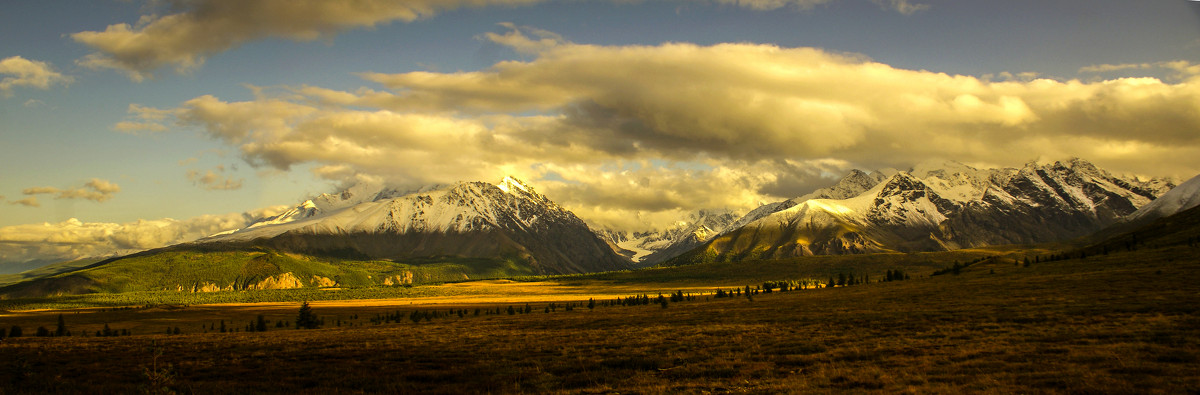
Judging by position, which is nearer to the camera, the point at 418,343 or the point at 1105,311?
the point at 1105,311

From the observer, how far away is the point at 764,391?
75.1 ft

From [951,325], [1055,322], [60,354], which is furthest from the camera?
[60,354]

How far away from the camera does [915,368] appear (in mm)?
26219

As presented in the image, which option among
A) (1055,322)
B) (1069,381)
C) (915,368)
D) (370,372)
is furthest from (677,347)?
(1055,322)

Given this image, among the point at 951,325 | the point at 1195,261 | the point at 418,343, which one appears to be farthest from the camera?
the point at 1195,261

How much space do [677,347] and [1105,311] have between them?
30719 millimetres

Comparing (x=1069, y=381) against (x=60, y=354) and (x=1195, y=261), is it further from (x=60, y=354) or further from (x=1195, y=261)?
(x=1195, y=261)

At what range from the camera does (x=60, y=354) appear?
48.2 metres

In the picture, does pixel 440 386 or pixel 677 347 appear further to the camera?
pixel 677 347

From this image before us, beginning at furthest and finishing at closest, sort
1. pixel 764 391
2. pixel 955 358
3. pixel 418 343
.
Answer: pixel 418 343, pixel 955 358, pixel 764 391

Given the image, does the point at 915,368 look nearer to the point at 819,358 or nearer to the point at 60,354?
the point at 819,358

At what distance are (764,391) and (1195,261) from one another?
293ft

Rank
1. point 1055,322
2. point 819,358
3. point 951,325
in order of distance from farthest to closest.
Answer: point 951,325 < point 1055,322 < point 819,358

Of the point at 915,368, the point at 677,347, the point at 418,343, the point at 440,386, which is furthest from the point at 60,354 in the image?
the point at 915,368
